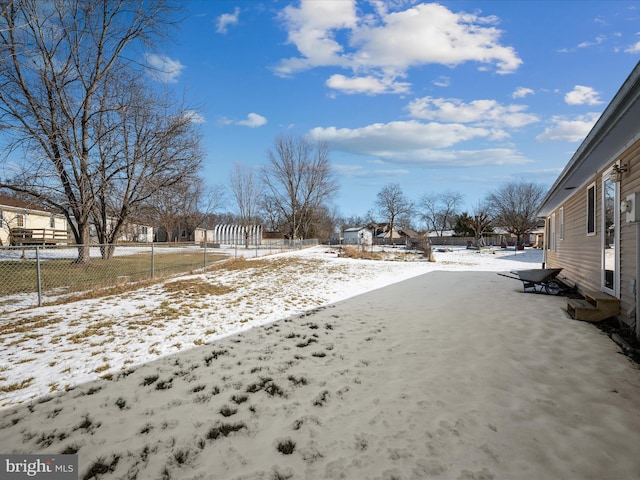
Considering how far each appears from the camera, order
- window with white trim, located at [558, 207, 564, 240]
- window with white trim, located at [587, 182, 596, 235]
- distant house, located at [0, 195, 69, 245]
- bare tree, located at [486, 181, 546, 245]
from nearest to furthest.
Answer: window with white trim, located at [587, 182, 596, 235] < window with white trim, located at [558, 207, 564, 240] < distant house, located at [0, 195, 69, 245] < bare tree, located at [486, 181, 546, 245]

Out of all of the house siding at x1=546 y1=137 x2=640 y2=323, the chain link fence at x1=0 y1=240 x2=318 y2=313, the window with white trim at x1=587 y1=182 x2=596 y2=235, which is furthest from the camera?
the window with white trim at x1=587 y1=182 x2=596 y2=235

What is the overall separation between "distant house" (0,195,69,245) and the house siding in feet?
62.1

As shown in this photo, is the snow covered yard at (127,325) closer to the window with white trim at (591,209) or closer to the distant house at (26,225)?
the window with white trim at (591,209)

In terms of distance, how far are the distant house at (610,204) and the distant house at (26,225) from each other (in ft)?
60.2

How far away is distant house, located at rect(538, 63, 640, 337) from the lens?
14.3 ft

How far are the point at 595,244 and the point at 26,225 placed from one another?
37963 mm

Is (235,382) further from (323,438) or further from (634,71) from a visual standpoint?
(634,71)

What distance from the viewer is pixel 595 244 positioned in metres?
7.05

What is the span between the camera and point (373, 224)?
73000mm

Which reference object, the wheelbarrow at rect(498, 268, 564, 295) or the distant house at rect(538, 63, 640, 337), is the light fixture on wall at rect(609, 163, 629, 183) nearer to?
the distant house at rect(538, 63, 640, 337)

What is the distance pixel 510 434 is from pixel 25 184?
16621 millimetres

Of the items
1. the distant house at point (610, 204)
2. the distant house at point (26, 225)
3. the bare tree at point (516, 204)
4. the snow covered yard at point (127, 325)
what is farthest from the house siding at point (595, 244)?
the bare tree at point (516, 204)

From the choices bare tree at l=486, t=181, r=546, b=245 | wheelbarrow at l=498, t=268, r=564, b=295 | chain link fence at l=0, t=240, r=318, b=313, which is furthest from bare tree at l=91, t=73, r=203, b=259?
bare tree at l=486, t=181, r=546, b=245

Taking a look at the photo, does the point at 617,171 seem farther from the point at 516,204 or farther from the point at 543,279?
the point at 516,204
